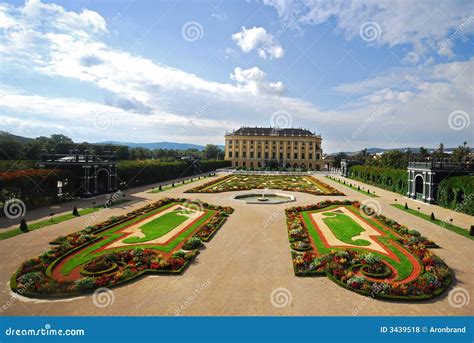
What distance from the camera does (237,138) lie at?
12044 cm

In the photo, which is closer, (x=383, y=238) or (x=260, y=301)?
(x=260, y=301)

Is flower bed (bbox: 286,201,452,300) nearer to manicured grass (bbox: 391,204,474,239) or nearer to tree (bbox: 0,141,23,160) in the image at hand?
manicured grass (bbox: 391,204,474,239)

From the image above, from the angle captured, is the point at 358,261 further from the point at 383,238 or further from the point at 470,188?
the point at 470,188

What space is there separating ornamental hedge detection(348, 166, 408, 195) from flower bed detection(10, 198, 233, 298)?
1375 inches

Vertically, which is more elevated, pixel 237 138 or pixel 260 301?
pixel 237 138

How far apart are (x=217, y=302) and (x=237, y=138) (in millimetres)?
110910

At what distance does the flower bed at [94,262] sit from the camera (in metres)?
12.1

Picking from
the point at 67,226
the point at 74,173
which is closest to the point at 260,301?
the point at 67,226

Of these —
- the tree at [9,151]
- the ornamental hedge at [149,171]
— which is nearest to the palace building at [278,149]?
the ornamental hedge at [149,171]
